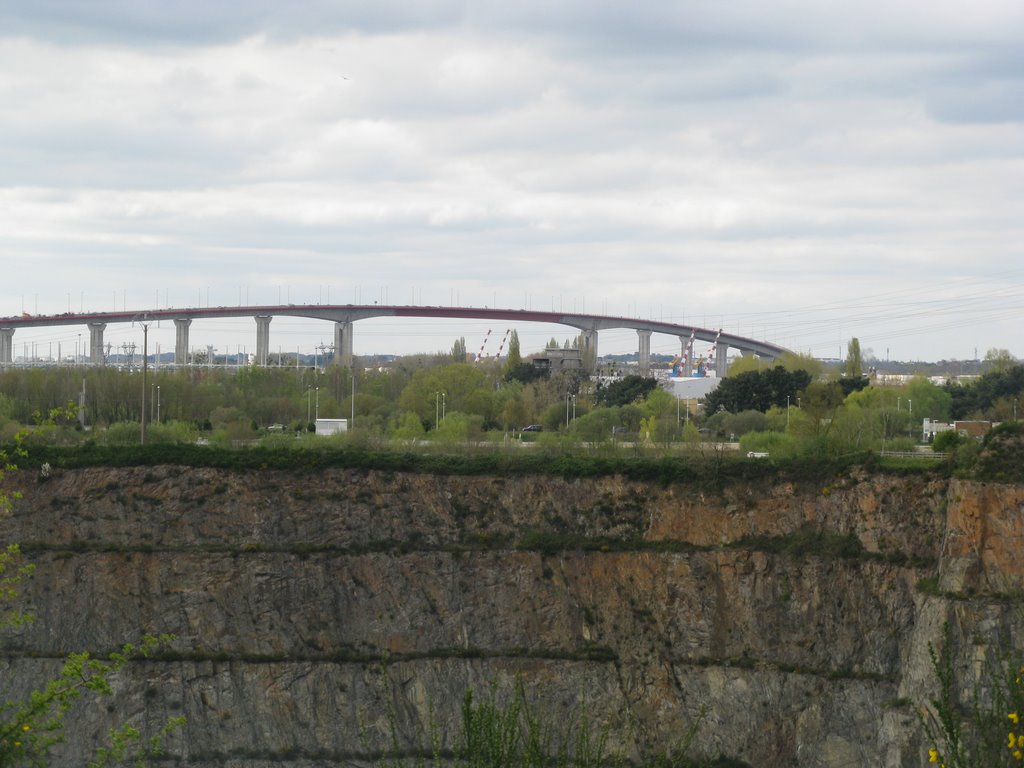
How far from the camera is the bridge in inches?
3039

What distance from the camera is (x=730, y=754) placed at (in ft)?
85.2

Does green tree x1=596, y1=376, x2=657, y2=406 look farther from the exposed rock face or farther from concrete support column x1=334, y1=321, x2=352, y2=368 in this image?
concrete support column x1=334, y1=321, x2=352, y2=368

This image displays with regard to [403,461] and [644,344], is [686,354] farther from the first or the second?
[403,461]

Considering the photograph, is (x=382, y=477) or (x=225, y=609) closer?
(x=225, y=609)

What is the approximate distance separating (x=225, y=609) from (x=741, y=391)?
86.3 ft

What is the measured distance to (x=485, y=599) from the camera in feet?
94.0

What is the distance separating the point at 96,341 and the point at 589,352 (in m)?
28.9

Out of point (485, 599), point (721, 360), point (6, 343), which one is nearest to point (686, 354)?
point (721, 360)

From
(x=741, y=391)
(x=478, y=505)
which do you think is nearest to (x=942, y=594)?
(x=478, y=505)

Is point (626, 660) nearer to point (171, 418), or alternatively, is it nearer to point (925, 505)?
point (925, 505)

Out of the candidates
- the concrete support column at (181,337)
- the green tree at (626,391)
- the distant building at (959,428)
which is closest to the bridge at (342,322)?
the concrete support column at (181,337)

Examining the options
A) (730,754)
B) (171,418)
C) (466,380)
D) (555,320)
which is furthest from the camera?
(555,320)

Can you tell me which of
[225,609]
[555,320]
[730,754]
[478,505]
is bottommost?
[730,754]

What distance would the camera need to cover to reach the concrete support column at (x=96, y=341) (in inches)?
2980
